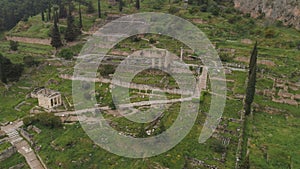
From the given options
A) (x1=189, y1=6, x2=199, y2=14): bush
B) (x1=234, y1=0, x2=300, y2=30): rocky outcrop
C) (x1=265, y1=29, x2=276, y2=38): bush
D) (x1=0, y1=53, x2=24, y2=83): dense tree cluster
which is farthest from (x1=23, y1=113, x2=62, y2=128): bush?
(x1=234, y1=0, x2=300, y2=30): rocky outcrop

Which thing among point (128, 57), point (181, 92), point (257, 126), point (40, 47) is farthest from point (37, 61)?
point (257, 126)

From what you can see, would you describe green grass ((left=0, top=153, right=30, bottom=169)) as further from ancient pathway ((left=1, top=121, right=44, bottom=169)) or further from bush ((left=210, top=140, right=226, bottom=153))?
bush ((left=210, top=140, right=226, bottom=153))

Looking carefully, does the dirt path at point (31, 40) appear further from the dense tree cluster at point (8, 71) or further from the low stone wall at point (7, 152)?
the low stone wall at point (7, 152)

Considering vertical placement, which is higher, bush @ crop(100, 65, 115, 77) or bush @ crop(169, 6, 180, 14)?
bush @ crop(169, 6, 180, 14)

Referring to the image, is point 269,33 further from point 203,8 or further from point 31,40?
point 31,40

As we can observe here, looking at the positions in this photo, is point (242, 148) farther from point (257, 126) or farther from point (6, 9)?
point (6, 9)
